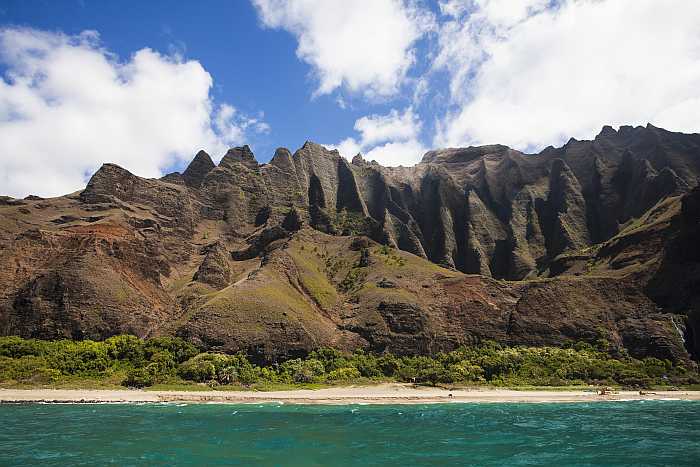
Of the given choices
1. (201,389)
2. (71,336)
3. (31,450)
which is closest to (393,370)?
(201,389)

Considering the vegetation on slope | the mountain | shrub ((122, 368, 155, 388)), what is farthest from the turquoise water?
the mountain

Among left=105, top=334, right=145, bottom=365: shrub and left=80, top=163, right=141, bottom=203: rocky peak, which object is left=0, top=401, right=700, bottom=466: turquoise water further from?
Result: left=80, top=163, right=141, bottom=203: rocky peak

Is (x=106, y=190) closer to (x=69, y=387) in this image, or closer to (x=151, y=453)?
(x=69, y=387)

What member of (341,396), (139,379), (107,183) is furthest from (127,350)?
(107,183)

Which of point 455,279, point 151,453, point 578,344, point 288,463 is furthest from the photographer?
point 455,279

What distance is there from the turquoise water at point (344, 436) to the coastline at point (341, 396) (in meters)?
7.32

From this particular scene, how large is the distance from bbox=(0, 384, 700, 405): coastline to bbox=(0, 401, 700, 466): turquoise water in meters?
7.32

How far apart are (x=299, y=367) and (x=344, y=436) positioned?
A: 53345 millimetres

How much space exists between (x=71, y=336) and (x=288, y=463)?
293 ft

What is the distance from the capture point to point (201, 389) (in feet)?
294

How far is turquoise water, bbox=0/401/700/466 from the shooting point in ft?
132

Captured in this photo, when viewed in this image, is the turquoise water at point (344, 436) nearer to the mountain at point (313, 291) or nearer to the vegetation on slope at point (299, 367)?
the vegetation on slope at point (299, 367)

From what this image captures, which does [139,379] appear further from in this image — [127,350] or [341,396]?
[341,396]

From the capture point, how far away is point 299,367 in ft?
335
